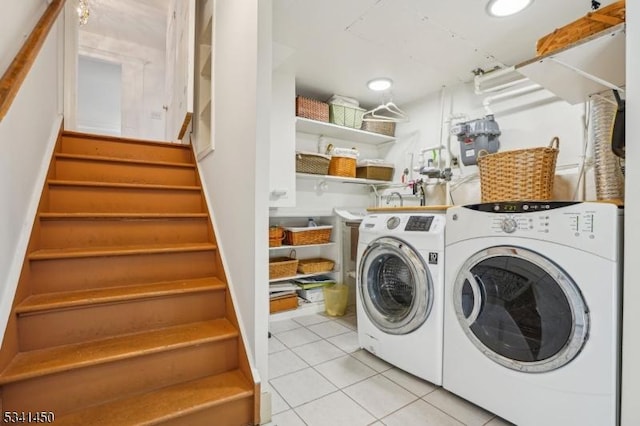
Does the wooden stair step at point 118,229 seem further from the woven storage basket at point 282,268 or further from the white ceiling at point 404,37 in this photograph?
the white ceiling at point 404,37

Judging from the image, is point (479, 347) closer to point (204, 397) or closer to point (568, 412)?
point (568, 412)

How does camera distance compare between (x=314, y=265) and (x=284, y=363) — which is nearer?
(x=284, y=363)

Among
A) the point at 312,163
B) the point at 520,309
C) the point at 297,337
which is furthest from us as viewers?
the point at 312,163

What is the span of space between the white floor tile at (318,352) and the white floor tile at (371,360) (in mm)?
110

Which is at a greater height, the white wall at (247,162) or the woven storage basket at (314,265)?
the white wall at (247,162)

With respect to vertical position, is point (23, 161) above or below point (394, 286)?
above

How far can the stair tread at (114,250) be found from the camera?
4.48 ft

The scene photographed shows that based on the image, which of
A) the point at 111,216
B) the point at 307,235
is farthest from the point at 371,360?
the point at 111,216

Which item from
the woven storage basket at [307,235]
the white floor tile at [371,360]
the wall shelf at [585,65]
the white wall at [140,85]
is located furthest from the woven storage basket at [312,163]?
the white wall at [140,85]

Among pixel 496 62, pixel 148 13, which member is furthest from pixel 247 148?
pixel 148 13

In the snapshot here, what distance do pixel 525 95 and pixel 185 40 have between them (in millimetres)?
2730

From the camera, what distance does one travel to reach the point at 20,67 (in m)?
0.97

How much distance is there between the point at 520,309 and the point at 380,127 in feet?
7.50

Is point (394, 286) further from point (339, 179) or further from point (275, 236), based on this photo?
point (339, 179)
